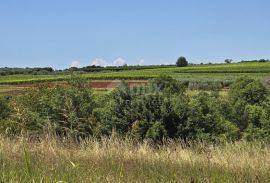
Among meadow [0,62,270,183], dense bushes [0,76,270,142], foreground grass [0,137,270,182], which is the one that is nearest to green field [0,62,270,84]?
meadow [0,62,270,183]

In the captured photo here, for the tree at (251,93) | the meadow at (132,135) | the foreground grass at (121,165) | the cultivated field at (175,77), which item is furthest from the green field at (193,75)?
the foreground grass at (121,165)

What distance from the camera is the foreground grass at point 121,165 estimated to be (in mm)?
5387

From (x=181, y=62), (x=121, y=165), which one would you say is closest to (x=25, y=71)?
(x=181, y=62)

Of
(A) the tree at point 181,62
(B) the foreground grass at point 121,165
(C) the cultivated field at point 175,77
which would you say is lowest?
(C) the cultivated field at point 175,77

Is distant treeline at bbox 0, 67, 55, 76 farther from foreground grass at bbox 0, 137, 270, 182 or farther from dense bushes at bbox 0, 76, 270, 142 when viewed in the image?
foreground grass at bbox 0, 137, 270, 182

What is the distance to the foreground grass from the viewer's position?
5387 mm

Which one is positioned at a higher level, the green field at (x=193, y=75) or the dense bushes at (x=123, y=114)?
the dense bushes at (x=123, y=114)

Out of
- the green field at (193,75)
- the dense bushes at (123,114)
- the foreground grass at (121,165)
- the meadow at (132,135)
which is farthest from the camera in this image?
the green field at (193,75)

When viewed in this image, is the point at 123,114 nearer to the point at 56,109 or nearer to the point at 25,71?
the point at 56,109

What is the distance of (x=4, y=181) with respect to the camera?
15.6 feet

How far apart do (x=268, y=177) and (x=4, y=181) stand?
275cm

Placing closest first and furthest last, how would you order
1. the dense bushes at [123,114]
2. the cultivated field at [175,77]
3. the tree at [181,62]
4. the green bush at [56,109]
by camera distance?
the dense bushes at [123,114] → the green bush at [56,109] → the cultivated field at [175,77] → the tree at [181,62]

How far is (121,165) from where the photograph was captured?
6223 millimetres

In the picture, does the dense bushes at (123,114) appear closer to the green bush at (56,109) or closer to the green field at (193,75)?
the green bush at (56,109)
